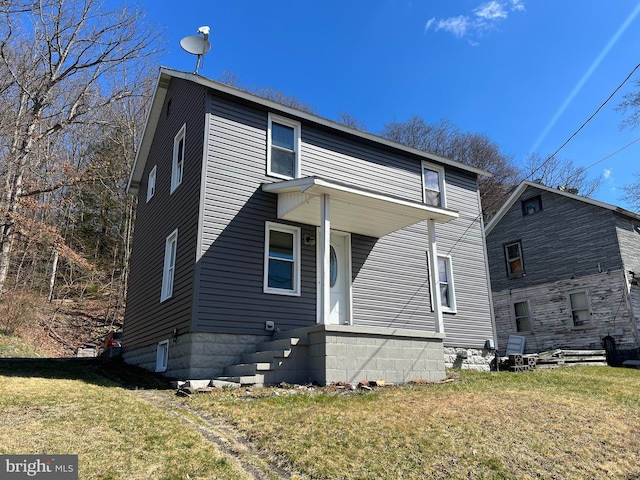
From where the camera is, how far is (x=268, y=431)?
4.75 meters

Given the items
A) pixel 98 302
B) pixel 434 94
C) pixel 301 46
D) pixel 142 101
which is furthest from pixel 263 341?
pixel 142 101

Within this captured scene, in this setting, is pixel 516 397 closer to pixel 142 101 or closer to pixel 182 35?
pixel 182 35

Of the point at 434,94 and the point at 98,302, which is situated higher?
the point at 434,94

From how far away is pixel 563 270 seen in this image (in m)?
18.0

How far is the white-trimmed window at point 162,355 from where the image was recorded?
953 centimetres

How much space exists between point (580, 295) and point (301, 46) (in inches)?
548

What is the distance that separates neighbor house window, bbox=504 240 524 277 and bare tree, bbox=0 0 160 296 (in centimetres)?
1709

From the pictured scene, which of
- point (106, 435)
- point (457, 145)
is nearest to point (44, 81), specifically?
point (106, 435)

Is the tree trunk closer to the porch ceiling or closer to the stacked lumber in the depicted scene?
the porch ceiling

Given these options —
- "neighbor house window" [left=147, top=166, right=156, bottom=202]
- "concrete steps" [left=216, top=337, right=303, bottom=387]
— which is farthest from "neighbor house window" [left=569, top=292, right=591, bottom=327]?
"neighbor house window" [left=147, top=166, right=156, bottom=202]

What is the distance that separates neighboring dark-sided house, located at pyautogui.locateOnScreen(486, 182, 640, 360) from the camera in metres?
16.4

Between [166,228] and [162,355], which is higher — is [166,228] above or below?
above

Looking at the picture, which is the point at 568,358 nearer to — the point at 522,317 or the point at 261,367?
the point at 522,317

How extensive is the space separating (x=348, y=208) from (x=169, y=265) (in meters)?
4.26
